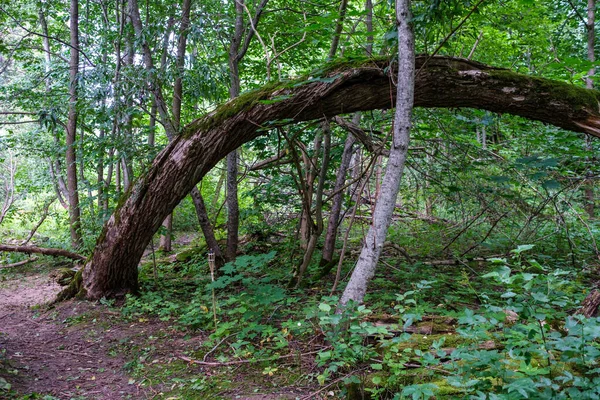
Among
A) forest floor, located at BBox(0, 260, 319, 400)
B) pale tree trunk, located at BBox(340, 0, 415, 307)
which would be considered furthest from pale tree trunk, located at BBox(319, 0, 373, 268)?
forest floor, located at BBox(0, 260, 319, 400)

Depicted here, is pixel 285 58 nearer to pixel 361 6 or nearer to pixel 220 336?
pixel 361 6

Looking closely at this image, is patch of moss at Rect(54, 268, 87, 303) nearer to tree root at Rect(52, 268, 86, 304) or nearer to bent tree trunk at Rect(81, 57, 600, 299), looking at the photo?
tree root at Rect(52, 268, 86, 304)

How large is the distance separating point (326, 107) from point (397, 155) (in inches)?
60.7

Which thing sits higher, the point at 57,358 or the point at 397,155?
→ the point at 397,155

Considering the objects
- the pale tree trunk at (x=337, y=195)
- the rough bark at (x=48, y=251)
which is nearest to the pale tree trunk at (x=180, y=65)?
the rough bark at (x=48, y=251)

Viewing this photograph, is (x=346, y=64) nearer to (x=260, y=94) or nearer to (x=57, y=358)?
(x=260, y=94)

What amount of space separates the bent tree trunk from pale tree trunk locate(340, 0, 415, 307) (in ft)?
2.61

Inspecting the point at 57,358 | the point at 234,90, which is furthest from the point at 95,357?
the point at 234,90

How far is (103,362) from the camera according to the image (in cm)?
369

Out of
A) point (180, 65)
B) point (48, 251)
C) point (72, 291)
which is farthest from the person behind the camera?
point (48, 251)

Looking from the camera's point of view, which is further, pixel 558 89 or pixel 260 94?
pixel 260 94

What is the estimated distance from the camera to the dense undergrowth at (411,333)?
1859 millimetres

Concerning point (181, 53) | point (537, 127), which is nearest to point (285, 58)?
point (181, 53)

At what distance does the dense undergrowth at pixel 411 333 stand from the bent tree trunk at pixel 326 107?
115cm
